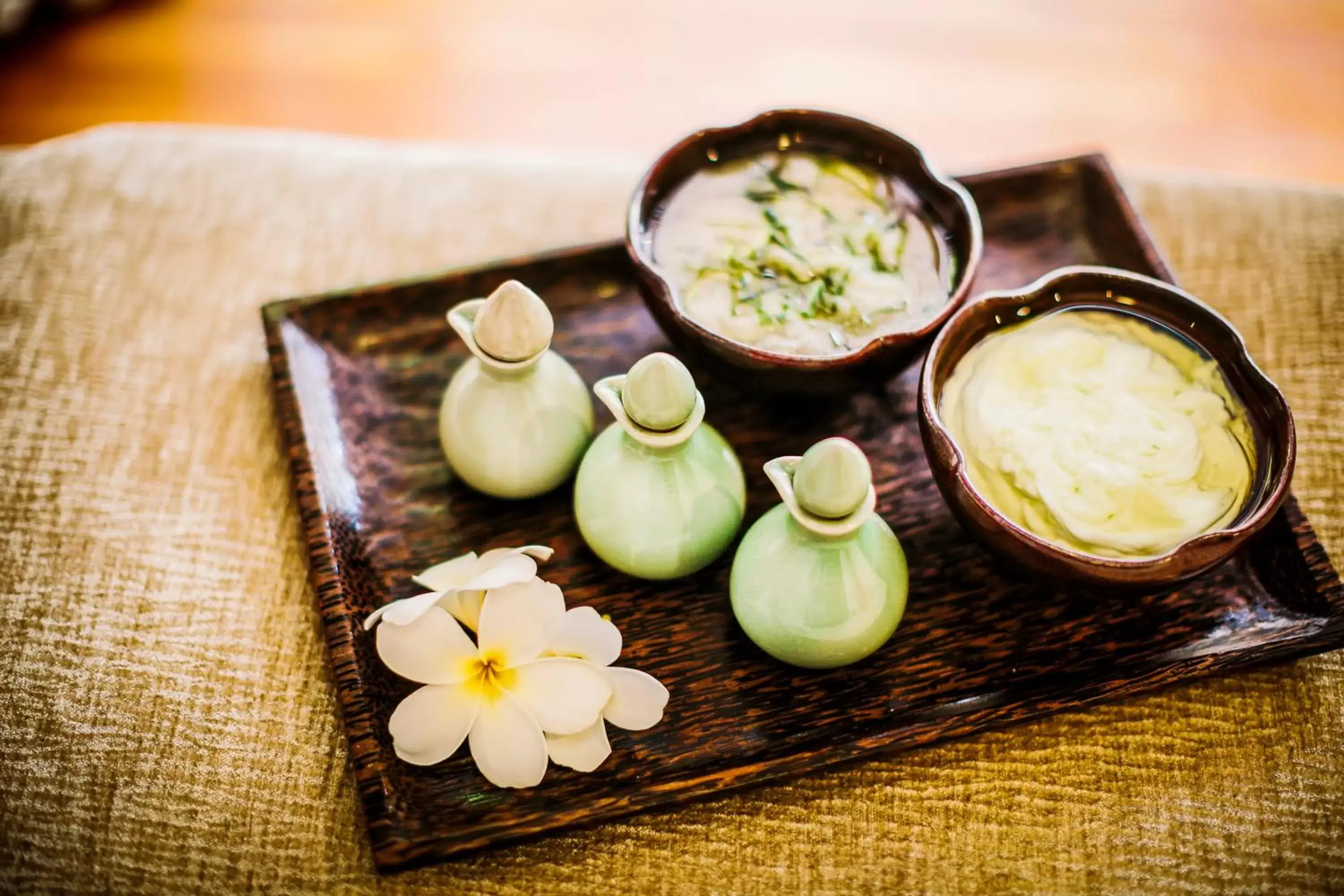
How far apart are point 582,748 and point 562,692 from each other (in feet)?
0.14

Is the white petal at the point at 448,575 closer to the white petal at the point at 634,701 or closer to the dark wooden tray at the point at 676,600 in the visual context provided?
the dark wooden tray at the point at 676,600

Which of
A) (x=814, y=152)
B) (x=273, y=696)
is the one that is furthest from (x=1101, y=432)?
(x=273, y=696)

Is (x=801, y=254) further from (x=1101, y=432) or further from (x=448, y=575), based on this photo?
(x=448, y=575)

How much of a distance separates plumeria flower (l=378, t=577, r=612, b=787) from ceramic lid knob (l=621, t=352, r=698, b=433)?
0.15 metres

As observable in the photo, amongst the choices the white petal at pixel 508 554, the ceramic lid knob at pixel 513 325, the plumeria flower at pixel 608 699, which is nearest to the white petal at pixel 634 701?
the plumeria flower at pixel 608 699

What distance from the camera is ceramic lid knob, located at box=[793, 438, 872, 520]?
0.64 m

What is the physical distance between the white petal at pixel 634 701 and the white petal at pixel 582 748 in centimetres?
1

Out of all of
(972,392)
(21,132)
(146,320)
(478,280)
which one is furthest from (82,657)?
(21,132)

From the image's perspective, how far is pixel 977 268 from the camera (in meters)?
0.85

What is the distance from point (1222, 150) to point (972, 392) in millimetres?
1128

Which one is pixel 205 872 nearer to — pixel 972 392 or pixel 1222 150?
pixel 972 392

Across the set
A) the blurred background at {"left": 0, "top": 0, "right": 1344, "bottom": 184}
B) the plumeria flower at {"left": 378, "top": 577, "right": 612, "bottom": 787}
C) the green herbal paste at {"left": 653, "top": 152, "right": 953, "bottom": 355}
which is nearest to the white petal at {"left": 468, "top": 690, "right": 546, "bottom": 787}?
the plumeria flower at {"left": 378, "top": 577, "right": 612, "bottom": 787}

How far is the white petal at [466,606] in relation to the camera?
77 cm

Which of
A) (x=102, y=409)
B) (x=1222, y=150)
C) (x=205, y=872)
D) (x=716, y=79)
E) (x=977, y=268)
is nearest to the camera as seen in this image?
Result: (x=205, y=872)
